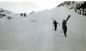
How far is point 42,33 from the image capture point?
1663 millimetres

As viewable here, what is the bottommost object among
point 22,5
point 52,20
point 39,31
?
point 39,31

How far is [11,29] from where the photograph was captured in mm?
1674

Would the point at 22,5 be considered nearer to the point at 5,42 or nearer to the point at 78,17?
the point at 5,42

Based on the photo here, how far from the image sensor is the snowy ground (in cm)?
164

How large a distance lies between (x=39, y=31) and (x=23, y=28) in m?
0.18

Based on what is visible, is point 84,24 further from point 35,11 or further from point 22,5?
point 22,5

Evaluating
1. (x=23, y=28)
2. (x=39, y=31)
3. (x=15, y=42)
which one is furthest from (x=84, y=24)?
(x=15, y=42)

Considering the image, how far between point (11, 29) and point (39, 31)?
0.31 meters

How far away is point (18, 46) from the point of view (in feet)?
5.43

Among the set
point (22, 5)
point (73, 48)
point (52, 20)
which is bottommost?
point (73, 48)

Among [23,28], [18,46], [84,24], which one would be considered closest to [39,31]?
[23,28]

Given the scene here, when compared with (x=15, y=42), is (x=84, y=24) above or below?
above

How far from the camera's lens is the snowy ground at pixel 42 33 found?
1.64 meters

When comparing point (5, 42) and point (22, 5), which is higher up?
point (22, 5)
